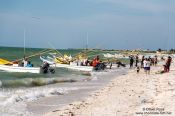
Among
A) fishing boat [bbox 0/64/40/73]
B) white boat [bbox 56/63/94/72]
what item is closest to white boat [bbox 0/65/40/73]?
fishing boat [bbox 0/64/40/73]

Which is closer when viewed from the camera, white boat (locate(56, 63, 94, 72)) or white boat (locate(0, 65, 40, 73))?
white boat (locate(0, 65, 40, 73))

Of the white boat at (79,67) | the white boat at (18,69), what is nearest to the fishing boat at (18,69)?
the white boat at (18,69)

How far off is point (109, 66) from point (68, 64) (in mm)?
6914

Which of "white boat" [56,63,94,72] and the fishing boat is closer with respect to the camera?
the fishing boat

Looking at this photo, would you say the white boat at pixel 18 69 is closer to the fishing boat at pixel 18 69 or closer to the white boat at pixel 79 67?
the fishing boat at pixel 18 69

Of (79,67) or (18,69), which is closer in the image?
(18,69)

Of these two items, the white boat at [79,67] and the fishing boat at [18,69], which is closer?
the fishing boat at [18,69]

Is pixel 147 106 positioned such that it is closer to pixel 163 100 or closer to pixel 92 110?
pixel 163 100

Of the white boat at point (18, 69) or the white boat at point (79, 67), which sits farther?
Result: the white boat at point (79, 67)

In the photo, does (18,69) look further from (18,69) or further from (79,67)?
(79,67)

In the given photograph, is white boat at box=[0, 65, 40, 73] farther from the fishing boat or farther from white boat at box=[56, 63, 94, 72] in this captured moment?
white boat at box=[56, 63, 94, 72]

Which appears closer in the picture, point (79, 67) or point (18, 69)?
point (18, 69)

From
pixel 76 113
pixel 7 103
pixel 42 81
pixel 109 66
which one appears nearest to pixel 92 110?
pixel 76 113

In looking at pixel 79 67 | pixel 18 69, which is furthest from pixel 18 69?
pixel 79 67
